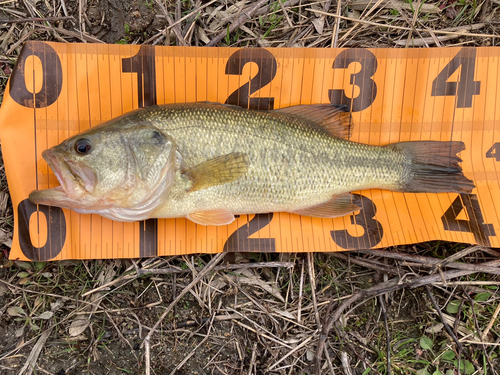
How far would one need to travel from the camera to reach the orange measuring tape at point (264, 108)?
2699 mm

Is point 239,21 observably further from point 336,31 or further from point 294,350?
point 294,350

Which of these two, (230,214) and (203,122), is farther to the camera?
(230,214)

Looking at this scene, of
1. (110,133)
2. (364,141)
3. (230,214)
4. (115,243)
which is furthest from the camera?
(364,141)

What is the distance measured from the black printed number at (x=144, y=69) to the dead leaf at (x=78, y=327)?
1.99m

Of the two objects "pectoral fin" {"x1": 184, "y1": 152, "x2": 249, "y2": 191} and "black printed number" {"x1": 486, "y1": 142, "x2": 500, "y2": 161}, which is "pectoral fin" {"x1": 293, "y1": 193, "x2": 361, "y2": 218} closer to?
"pectoral fin" {"x1": 184, "y1": 152, "x2": 249, "y2": 191}

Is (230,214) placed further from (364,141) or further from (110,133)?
(364,141)

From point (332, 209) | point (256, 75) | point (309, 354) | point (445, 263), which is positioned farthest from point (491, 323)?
point (256, 75)

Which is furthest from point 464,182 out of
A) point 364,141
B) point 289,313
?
point 289,313

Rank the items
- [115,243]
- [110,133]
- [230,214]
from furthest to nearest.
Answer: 1. [115,243]
2. [230,214]
3. [110,133]

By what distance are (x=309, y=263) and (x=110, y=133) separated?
6.44 feet

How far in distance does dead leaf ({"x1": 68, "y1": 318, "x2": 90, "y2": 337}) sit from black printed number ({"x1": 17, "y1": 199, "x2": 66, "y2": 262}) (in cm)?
62

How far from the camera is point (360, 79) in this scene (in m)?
2.89

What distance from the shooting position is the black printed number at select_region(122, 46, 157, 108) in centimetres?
274

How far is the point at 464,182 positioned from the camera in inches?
110
